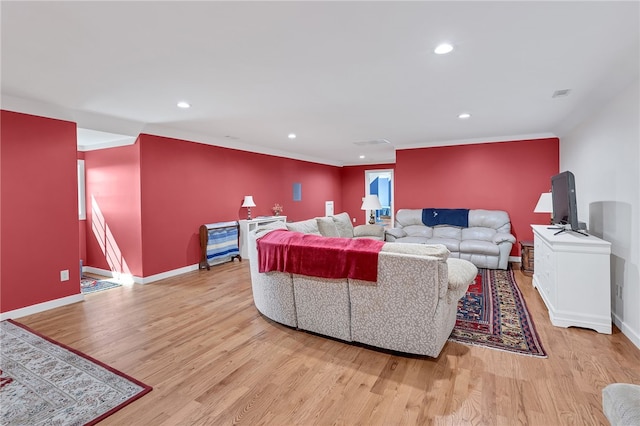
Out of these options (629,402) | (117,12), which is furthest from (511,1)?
(117,12)

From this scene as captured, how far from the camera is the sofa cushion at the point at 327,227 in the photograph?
16.8 ft

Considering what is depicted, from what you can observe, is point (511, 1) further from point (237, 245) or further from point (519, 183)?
point (237, 245)

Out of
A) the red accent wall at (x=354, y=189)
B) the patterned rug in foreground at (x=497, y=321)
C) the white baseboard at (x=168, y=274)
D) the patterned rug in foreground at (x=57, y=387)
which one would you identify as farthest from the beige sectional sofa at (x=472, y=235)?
the patterned rug in foreground at (x=57, y=387)

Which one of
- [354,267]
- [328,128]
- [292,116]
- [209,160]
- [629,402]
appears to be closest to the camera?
[629,402]

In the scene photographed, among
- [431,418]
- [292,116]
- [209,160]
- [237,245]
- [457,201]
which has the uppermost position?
[292,116]

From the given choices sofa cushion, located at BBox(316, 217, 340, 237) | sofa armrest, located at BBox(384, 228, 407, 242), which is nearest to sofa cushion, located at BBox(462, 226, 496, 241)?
sofa armrest, located at BBox(384, 228, 407, 242)

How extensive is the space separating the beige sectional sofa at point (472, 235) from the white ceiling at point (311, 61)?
6.41ft

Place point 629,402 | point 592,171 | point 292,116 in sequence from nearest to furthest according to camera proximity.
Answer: point 629,402, point 592,171, point 292,116

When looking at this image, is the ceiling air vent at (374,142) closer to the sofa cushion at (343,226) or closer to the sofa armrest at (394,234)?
the sofa cushion at (343,226)

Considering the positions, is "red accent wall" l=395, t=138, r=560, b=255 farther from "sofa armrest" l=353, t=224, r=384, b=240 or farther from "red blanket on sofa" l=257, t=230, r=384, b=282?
"red blanket on sofa" l=257, t=230, r=384, b=282

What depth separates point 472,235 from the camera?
575cm

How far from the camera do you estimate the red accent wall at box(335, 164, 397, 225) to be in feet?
33.3

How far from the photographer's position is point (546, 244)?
349 centimetres

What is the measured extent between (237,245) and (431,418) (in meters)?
4.91
